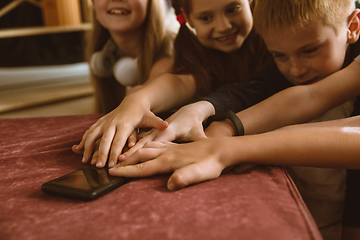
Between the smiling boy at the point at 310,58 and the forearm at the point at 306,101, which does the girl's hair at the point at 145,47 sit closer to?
the smiling boy at the point at 310,58

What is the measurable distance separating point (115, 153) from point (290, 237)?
1.27 ft

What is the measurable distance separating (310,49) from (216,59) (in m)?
0.43

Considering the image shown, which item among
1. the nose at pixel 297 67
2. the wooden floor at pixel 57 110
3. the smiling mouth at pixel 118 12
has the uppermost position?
the smiling mouth at pixel 118 12

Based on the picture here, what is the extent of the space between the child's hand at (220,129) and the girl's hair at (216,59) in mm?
431

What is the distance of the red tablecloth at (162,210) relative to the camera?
1.36ft

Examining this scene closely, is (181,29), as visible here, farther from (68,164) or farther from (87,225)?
(87,225)

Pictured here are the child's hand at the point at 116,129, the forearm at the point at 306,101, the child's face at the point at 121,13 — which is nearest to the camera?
the child's hand at the point at 116,129

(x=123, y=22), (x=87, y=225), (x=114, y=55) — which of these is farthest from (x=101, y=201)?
(x=114, y=55)

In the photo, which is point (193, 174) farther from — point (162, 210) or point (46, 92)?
point (46, 92)

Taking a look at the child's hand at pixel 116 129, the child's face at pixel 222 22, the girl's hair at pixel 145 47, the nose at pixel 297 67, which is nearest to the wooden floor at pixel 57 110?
the girl's hair at pixel 145 47

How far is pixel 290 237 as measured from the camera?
398 millimetres

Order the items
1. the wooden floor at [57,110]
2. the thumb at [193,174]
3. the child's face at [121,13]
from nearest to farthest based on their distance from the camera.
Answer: the thumb at [193,174], the child's face at [121,13], the wooden floor at [57,110]

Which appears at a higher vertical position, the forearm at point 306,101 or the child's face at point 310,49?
the child's face at point 310,49

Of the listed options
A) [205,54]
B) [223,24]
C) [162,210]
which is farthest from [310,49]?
[162,210]
